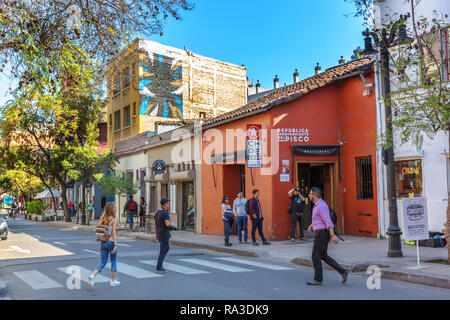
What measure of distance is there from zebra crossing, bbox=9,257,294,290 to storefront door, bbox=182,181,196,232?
1002 centimetres

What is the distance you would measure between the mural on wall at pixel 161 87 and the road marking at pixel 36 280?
71.3 feet

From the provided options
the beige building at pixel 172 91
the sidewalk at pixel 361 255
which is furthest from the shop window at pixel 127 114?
the sidewalk at pixel 361 255

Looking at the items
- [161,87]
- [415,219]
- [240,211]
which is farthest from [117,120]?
[415,219]

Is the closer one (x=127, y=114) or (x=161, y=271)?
(x=161, y=271)

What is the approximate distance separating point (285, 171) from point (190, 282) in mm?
8619

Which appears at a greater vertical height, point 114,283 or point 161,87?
point 161,87

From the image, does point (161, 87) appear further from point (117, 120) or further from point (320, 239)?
point (320, 239)

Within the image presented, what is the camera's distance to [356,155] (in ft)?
54.8

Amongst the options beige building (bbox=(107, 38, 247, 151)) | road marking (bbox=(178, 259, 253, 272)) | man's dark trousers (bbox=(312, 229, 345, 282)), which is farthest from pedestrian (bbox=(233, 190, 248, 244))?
beige building (bbox=(107, 38, 247, 151))

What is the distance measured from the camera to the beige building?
31.6m

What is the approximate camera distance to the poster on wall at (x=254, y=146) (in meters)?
16.7

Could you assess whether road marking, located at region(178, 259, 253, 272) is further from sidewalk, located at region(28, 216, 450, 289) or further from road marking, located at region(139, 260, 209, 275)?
sidewalk, located at region(28, 216, 450, 289)

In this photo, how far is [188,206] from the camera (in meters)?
23.2
